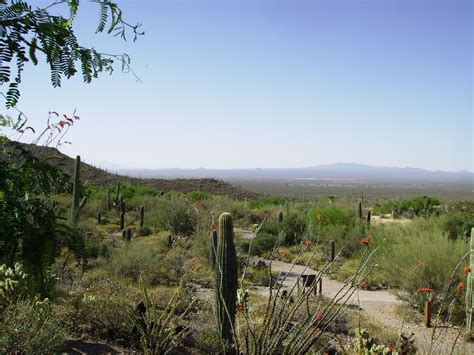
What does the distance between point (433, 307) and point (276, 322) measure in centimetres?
807

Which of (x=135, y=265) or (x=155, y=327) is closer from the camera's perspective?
(x=155, y=327)

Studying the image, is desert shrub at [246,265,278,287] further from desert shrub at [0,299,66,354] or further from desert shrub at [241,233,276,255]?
desert shrub at [0,299,66,354]

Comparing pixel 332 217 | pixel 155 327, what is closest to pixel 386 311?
pixel 155 327

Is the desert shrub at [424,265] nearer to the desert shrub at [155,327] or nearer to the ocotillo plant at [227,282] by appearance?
the ocotillo plant at [227,282]

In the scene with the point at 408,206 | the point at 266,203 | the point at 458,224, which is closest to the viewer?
the point at 458,224

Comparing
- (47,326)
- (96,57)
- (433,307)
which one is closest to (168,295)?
(47,326)

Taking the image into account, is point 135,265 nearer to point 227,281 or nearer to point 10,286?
point 227,281

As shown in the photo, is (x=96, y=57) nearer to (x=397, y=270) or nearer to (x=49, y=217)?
(x=49, y=217)

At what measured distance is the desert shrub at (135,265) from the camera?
455 inches

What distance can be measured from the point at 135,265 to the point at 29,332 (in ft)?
23.8

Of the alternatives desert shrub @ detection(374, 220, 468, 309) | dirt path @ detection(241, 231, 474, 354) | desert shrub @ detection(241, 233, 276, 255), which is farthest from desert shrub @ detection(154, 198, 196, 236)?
desert shrub @ detection(374, 220, 468, 309)

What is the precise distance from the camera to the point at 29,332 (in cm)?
459

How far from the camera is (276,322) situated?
8.57ft

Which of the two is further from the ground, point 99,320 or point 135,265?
point 99,320
